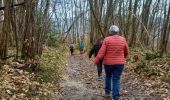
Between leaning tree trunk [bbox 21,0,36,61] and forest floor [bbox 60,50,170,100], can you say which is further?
leaning tree trunk [bbox 21,0,36,61]

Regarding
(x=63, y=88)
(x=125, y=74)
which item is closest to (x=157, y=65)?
(x=125, y=74)


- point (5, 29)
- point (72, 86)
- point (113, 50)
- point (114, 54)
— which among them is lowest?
point (72, 86)

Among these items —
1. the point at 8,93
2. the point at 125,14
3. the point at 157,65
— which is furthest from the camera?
the point at 125,14

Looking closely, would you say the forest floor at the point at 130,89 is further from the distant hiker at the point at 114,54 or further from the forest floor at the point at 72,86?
the distant hiker at the point at 114,54

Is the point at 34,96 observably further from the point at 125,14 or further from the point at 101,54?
the point at 125,14

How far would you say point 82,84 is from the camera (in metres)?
13.3

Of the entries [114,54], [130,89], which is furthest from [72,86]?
[114,54]

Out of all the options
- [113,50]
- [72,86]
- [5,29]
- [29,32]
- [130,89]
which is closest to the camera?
[113,50]

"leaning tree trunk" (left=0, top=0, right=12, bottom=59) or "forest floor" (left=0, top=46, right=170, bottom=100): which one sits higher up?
"leaning tree trunk" (left=0, top=0, right=12, bottom=59)

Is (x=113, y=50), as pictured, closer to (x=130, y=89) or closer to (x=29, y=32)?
(x=130, y=89)

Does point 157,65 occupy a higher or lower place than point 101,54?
lower

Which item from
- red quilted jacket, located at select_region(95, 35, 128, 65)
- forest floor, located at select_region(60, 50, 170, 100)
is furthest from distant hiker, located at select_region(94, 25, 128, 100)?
forest floor, located at select_region(60, 50, 170, 100)

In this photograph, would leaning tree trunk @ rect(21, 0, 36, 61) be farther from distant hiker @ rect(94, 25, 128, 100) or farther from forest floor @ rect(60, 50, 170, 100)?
distant hiker @ rect(94, 25, 128, 100)

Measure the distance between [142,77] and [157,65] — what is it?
5.28ft
